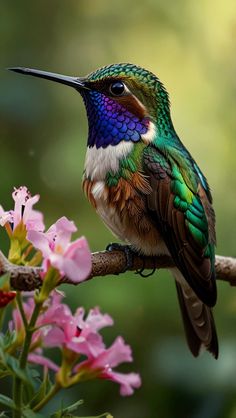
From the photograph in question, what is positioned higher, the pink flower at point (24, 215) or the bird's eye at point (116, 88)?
the bird's eye at point (116, 88)

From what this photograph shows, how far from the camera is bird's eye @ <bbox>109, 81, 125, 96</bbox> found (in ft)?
5.77

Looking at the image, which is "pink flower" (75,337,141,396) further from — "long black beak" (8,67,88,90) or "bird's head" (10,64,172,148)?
"bird's head" (10,64,172,148)

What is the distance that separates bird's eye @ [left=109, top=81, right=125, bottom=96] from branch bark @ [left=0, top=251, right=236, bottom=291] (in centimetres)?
35

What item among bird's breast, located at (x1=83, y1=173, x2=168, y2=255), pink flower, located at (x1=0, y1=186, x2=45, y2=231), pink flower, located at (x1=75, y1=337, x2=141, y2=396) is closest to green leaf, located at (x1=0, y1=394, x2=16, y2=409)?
pink flower, located at (x1=75, y1=337, x2=141, y2=396)

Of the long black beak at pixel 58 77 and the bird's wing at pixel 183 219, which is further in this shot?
the bird's wing at pixel 183 219

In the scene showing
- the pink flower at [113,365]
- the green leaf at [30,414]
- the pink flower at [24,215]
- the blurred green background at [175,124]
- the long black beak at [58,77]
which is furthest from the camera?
the blurred green background at [175,124]

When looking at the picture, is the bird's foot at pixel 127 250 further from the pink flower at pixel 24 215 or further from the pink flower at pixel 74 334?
the pink flower at pixel 74 334

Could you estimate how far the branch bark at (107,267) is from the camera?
0.91 m

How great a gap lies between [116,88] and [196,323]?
54cm

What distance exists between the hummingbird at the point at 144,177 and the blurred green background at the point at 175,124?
0.17 m

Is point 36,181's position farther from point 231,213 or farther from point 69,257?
point 69,257

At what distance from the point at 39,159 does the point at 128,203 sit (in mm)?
892

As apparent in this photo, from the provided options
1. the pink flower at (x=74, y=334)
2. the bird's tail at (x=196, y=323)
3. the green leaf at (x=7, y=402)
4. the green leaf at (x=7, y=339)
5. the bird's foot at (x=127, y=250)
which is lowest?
the bird's tail at (x=196, y=323)

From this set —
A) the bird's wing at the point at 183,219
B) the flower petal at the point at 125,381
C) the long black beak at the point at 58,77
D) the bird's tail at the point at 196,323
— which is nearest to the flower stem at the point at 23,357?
the flower petal at the point at 125,381
